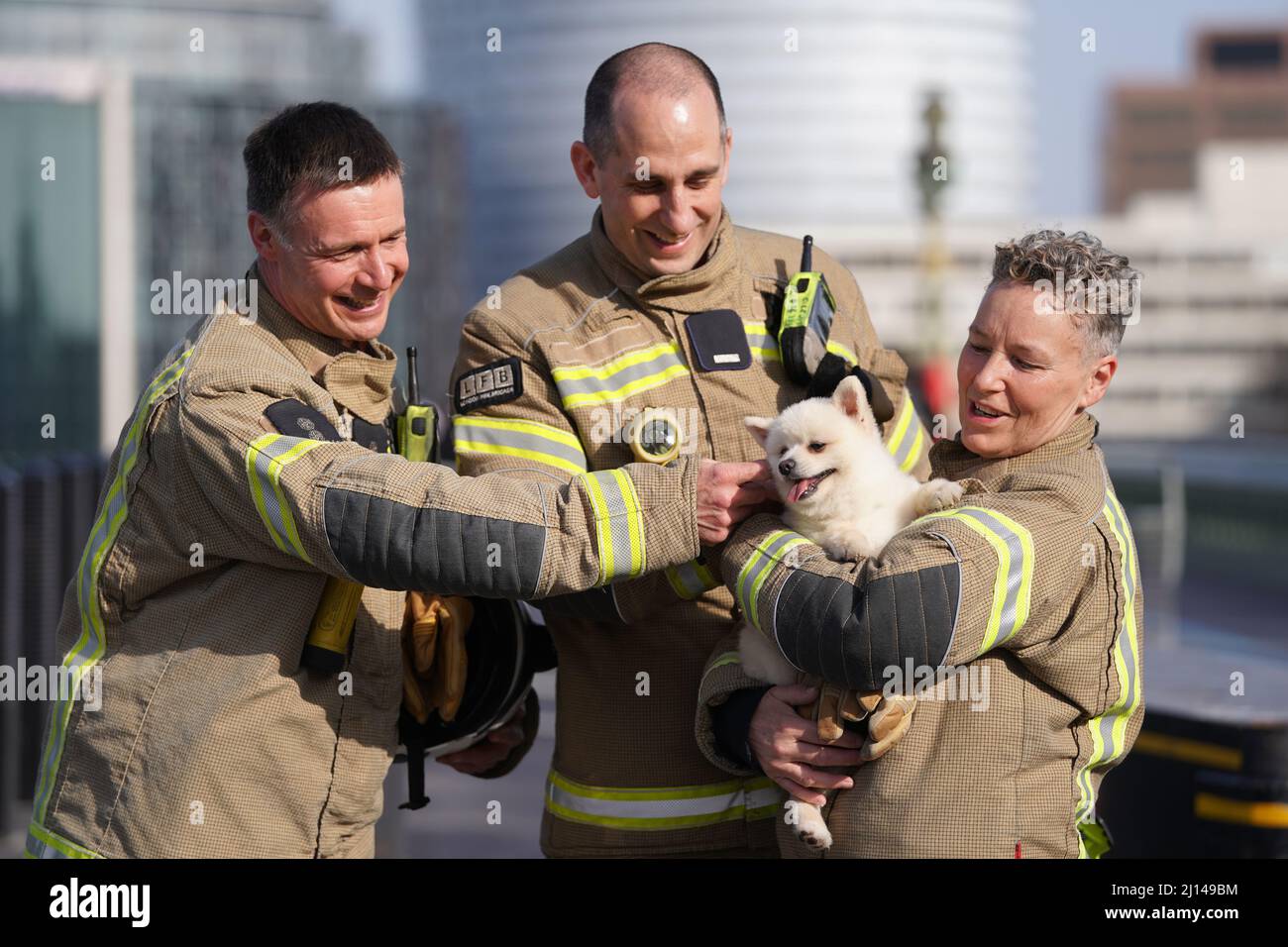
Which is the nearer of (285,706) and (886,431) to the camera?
(285,706)

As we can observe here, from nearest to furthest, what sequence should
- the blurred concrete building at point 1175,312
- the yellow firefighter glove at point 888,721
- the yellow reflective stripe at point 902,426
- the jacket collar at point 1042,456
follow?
the yellow firefighter glove at point 888,721, the jacket collar at point 1042,456, the yellow reflective stripe at point 902,426, the blurred concrete building at point 1175,312

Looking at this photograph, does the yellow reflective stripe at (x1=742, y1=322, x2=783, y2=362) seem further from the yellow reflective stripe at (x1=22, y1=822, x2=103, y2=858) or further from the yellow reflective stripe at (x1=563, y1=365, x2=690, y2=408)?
the yellow reflective stripe at (x1=22, y1=822, x2=103, y2=858)

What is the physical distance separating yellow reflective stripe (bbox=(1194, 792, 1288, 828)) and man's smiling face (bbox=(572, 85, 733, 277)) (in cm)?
265

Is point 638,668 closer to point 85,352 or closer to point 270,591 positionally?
point 270,591

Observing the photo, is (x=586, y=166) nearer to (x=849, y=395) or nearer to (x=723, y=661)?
(x=849, y=395)

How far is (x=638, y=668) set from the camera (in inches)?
160

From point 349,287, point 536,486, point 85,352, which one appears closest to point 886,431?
point 536,486

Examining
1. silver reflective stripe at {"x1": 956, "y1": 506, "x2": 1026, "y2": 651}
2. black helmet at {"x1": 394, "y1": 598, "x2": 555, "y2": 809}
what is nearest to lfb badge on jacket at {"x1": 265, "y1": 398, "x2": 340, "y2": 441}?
black helmet at {"x1": 394, "y1": 598, "x2": 555, "y2": 809}

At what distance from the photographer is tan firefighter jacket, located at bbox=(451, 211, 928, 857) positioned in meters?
3.98

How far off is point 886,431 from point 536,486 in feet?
3.94

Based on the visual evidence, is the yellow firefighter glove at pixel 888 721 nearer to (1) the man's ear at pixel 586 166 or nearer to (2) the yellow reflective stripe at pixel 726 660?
(2) the yellow reflective stripe at pixel 726 660

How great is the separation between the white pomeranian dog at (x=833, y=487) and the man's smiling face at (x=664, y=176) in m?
0.52

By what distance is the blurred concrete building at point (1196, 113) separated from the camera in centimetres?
15662

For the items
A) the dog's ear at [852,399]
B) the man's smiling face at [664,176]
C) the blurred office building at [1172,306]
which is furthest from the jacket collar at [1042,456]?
the blurred office building at [1172,306]
